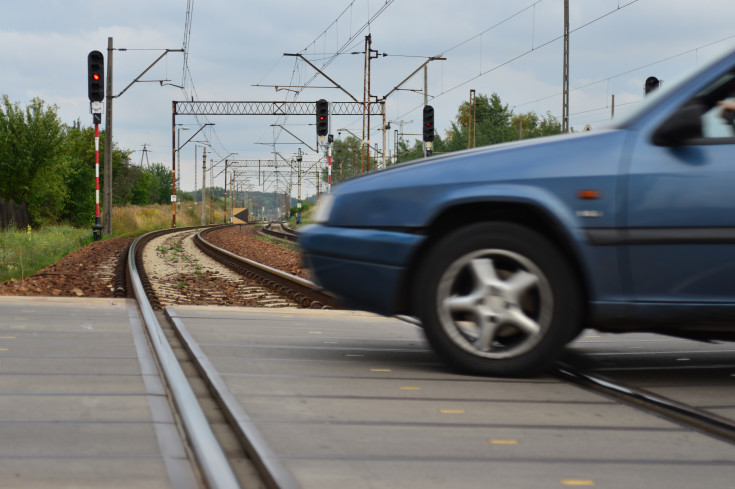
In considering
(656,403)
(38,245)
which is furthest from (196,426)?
(38,245)

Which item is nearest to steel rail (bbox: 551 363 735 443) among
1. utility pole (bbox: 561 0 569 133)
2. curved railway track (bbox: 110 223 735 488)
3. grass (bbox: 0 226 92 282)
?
curved railway track (bbox: 110 223 735 488)

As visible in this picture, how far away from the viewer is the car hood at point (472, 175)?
3.91 meters

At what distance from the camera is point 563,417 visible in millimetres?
3252

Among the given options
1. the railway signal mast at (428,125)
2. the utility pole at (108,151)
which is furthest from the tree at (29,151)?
the railway signal mast at (428,125)

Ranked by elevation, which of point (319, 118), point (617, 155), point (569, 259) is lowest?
point (569, 259)

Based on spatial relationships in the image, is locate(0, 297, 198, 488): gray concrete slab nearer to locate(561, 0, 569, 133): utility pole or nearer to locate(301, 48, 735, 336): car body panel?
locate(301, 48, 735, 336): car body panel

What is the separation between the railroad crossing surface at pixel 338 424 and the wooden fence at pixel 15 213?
133 ft

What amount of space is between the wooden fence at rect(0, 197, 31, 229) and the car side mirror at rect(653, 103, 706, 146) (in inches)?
1674

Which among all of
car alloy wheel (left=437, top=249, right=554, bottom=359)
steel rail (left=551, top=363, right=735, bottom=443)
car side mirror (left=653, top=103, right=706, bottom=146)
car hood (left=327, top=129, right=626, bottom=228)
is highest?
car side mirror (left=653, top=103, right=706, bottom=146)

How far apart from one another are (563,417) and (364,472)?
A: 1.08 metres

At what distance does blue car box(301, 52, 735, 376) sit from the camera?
3768 millimetres

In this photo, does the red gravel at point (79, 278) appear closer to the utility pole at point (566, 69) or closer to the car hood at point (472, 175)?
the car hood at point (472, 175)

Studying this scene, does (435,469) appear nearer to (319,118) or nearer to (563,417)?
(563,417)

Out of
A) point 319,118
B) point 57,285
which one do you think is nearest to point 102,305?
point 57,285
